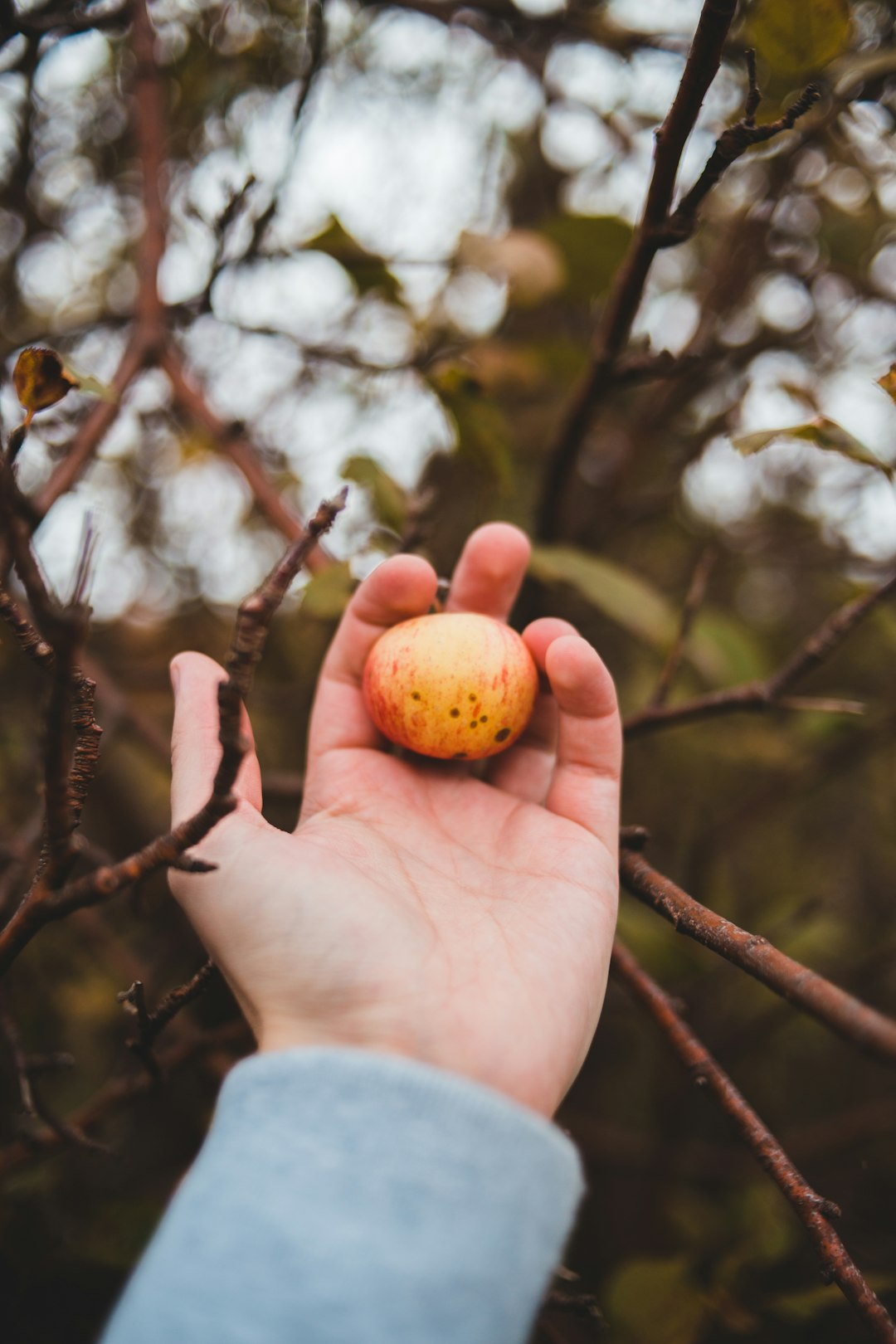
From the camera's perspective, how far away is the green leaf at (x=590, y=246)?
6.58 ft

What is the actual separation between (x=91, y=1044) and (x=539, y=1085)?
2.99m

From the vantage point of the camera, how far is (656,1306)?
71.1 inches

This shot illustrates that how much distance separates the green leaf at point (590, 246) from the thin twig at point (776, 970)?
1623 millimetres

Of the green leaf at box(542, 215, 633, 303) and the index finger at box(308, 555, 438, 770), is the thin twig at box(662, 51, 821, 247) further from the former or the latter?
the green leaf at box(542, 215, 633, 303)

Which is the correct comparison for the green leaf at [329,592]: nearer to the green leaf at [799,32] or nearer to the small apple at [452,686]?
the small apple at [452,686]

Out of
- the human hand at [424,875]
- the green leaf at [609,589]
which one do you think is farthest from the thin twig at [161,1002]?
the green leaf at [609,589]

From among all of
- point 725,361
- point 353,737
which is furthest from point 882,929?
point 353,737

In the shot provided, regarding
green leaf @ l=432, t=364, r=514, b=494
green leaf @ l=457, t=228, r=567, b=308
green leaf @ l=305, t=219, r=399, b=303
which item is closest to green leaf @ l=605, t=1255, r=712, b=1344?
green leaf @ l=432, t=364, r=514, b=494

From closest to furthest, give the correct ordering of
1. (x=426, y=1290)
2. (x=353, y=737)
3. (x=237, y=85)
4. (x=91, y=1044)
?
1. (x=426, y=1290)
2. (x=353, y=737)
3. (x=237, y=85)
4. (x=91, y=1044)

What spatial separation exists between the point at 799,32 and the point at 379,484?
3.55ft

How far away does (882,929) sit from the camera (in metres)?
3.56

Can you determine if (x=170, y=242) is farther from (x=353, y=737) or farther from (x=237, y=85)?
(x=353, y=737)

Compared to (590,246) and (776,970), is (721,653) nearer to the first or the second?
(590,246)

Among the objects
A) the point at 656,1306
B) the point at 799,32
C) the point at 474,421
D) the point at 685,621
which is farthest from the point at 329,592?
the point at 656,1306
